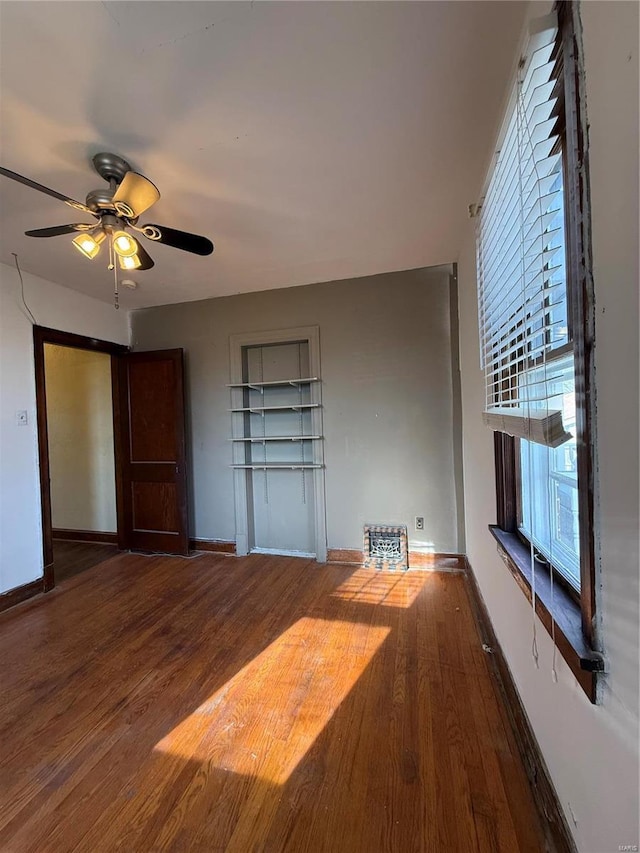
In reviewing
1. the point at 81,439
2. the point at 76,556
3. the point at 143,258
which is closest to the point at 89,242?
the point at 143,258

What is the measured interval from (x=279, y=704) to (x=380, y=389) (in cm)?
231

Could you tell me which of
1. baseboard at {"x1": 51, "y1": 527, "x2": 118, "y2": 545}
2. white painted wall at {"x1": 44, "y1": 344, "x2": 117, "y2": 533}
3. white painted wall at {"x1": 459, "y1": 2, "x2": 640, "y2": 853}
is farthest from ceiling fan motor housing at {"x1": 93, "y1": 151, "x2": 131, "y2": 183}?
baseboard at {"x1": 51, "y1": 527, "x2": 118, "y2": 545}

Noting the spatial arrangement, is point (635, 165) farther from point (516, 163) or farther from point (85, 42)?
point (85, 42)

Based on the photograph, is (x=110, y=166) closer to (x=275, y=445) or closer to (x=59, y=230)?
(x=59, y=230)

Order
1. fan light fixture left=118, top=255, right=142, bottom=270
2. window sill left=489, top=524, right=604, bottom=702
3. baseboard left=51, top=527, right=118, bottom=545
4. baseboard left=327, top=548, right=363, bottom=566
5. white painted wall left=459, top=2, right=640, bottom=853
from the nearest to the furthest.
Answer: white painted wall left=459, top=2, right=640, bottom=853 → window sill left=489, top=524, right=604, bottom=702 → fan light fixture left=118, top=255, right=142, bottom=270 → baseboard left=327, top=548, right=363, bottom=566 → baseboard left=51, top=527, right=118, bottom=545

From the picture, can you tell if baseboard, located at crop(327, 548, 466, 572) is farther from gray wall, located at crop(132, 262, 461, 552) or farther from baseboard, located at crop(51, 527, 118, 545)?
baseboard, located at crop(51, 527, 118, 545)

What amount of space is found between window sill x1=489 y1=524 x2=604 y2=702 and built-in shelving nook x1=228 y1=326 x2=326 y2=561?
204 centimetres

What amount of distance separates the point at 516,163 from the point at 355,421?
2173mm

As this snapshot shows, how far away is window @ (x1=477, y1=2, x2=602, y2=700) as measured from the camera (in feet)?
2.71

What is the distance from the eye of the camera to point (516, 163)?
1219mm

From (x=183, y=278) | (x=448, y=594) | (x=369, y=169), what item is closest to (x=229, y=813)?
(x=448, y=594)

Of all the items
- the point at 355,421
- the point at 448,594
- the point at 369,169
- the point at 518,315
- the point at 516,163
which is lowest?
the point at 448,594

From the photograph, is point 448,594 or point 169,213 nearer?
point 169,213

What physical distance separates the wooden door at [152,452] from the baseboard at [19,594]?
967 millimetres
